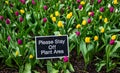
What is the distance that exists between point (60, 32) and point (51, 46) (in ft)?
1.95

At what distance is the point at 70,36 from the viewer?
3846 millimetres

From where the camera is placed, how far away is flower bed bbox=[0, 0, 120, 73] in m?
3.60

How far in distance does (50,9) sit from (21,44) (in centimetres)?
118

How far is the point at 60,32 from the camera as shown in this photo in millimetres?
3930

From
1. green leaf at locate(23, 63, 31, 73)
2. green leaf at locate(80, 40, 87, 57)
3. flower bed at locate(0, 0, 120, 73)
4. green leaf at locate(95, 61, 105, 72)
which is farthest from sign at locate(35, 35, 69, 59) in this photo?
green leaf at locate(95, 61, 105, 72)

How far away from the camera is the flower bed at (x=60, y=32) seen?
3.60 m

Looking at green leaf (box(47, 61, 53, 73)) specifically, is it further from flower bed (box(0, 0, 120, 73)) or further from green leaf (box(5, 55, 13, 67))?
green leaf (box(5, 55, 13, 67))

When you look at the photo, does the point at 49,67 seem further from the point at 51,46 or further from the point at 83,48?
the point at 83,48

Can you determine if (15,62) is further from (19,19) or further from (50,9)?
(50,9)

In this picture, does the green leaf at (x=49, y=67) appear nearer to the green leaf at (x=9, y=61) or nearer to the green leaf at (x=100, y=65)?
the green leaf at (x=9, y=61)

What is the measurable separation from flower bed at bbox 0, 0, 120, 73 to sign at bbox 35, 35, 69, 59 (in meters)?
0.11

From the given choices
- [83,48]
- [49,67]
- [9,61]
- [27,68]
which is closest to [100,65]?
[83,48]

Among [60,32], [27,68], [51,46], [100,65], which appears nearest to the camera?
[51,46]

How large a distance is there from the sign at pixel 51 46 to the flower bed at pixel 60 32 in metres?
0.11
